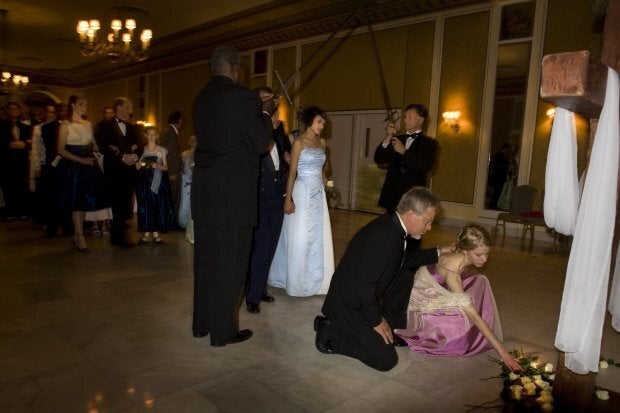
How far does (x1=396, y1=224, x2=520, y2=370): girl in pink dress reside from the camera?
2.56 metres

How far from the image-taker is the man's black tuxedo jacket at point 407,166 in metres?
3.53

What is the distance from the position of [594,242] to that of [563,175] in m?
0.30

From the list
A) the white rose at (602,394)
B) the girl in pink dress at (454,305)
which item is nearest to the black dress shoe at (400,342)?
the girl in pink dress at (454,305)

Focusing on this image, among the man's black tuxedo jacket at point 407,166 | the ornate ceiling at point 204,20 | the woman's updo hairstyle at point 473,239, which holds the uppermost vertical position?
the ornate ceiling at point 204,20

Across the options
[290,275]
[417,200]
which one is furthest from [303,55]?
[417,200]

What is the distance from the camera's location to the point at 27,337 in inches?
104

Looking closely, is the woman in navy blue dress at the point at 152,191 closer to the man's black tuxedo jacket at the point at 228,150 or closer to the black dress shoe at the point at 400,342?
the man's black tuxedo jacket at the point at 228,150

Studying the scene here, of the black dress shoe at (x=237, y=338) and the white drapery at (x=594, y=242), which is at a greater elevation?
the white drapery at (x=594, y=242)

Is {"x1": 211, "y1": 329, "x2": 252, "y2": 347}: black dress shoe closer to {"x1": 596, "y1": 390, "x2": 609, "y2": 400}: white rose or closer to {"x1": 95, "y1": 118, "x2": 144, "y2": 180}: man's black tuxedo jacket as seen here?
{"x1": 596, "y1": 390, "x2": 609, "y2": 400}: white rose

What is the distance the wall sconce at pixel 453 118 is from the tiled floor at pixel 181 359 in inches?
192

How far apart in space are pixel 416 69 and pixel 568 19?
2.71m

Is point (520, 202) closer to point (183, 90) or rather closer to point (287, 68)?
point (287, 68)

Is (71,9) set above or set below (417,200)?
above

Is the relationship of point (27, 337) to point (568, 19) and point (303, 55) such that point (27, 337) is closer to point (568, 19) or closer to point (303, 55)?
point (568, 19)
